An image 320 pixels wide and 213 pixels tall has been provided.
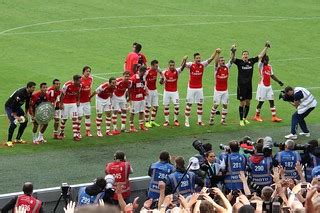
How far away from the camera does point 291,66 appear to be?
98.0 ft

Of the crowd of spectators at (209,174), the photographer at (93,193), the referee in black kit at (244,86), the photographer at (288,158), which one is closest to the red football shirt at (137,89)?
the referee in black kit at (244,86)

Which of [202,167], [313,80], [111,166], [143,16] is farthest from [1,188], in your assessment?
[143,16]

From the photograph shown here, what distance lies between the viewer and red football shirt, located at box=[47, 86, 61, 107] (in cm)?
2152

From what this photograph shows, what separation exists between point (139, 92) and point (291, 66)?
8.58 metres

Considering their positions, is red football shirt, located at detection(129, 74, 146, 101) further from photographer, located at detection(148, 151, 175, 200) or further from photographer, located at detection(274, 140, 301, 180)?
photographer, located at detection(148, 151, 175, 200)

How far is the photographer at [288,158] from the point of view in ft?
55.3

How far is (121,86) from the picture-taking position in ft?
73.9

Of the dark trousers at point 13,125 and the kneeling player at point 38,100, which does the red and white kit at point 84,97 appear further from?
the dark trousers at point 13,125

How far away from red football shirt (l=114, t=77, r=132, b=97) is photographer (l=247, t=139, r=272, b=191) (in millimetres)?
6404

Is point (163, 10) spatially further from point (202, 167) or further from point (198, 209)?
point (198, 209)

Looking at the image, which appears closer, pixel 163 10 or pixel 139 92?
pixel 139 92

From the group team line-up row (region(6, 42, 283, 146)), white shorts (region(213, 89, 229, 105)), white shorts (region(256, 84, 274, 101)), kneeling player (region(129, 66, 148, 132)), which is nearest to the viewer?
team line-up row (region(6, 42, 283, 146))

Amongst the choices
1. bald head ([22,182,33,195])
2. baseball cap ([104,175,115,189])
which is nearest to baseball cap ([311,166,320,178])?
baseball cap ([104,175,115,189])

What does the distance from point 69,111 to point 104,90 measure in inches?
40.4
